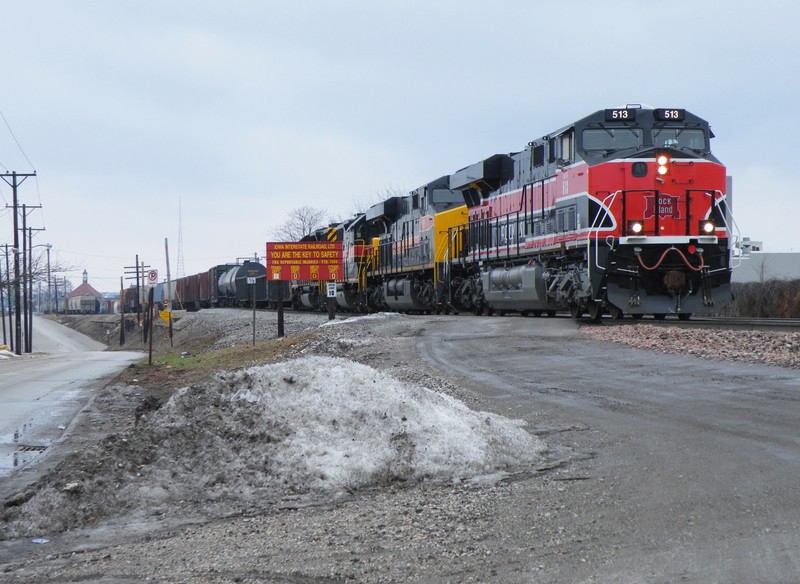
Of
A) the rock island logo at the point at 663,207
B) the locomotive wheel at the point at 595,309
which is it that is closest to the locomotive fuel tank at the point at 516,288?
the locomotive wheel at the point at 595,309

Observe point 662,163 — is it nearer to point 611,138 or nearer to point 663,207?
point 663,207

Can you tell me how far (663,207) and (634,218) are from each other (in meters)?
0.63

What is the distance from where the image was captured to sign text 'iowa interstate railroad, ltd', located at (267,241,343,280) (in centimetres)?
2625

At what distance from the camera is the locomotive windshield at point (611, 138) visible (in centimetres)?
1784

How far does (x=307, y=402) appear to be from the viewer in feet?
24.0

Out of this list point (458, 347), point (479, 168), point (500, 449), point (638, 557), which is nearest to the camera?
point (638, 557)

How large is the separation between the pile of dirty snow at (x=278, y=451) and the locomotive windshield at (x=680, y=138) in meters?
11.7

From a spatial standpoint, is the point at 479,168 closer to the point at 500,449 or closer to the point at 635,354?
the point at 635,354

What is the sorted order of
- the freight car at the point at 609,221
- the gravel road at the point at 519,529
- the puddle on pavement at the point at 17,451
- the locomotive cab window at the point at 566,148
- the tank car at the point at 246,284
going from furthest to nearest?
the tank car at the point at 246,284 < the locomotive cab window at the point at 566,148 < the freight car at the point at 609,221 < the puddle on pavement at the point at 17,451 < the gravel road at the point at 519,529

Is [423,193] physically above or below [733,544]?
above

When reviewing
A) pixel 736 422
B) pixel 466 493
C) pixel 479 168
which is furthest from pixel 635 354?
pixel 479 168

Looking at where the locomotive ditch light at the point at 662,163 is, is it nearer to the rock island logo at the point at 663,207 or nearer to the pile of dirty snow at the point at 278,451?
the rock island logo at the point at 663,207

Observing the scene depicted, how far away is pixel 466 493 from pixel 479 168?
18743mm

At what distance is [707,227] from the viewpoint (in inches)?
674
